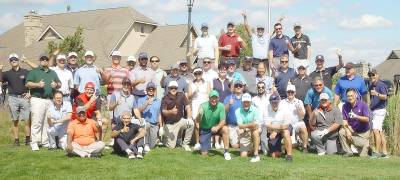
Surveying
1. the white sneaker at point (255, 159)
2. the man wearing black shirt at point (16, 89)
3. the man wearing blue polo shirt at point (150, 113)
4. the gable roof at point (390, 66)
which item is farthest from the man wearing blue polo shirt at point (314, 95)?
the gable roof at point (390, 66)

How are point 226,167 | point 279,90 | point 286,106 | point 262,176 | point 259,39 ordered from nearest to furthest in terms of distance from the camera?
point 262,176, point 226,167, point 286,106, point 279,90, point 259,39

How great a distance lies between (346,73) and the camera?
13203 millimetres

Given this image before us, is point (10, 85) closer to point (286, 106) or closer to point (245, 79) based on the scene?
point (245, 79)

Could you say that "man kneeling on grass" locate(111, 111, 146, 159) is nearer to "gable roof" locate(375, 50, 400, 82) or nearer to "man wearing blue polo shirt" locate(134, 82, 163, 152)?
"man wearing blue polo shirt" locate(134, 82, 163, 152)

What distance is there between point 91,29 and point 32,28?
4988 mm

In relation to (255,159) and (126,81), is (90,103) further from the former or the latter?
(255,159)

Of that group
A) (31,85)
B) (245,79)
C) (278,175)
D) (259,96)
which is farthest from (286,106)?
(31,85)

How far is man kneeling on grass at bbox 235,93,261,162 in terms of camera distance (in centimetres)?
1189

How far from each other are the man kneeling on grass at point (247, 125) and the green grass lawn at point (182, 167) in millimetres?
349

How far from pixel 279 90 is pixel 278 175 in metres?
4.11

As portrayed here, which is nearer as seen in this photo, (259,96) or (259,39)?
(259,96)

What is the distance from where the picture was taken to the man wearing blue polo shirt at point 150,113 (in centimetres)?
1289

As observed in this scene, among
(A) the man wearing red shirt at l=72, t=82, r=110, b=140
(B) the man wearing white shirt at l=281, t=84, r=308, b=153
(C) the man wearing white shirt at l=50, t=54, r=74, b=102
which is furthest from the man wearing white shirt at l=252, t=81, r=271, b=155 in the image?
(C) the man wearing white shirt at l=50, t=54, r=74, b=102

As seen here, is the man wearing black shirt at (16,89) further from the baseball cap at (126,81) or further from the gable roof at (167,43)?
the gable roof at (167,43)
